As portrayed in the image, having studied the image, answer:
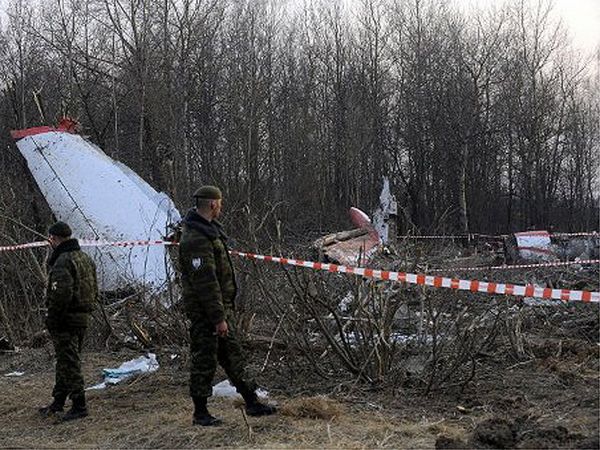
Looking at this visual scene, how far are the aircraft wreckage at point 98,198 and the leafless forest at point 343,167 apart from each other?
722 mm

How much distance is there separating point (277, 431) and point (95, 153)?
899 centimetres

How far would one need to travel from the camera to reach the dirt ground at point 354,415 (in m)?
4.92

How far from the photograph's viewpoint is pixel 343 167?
3572 cm

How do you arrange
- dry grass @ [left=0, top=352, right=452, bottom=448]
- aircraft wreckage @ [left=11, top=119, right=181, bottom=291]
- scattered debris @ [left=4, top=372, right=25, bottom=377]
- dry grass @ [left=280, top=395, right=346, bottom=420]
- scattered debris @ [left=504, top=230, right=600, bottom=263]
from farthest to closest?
scattered debris @ [left=504, top=230, right=600, bottom=263] < aircraft wreckage @ [left=11, top=119, right=181, bottom=291] < scattered debris @ [left=4, top=372, right=25, bottom=377] < dry grass @ [left=280, top=395, right=346, bottom=420] < dry grass @ [left=0, top=352, right=452, bottom=448]

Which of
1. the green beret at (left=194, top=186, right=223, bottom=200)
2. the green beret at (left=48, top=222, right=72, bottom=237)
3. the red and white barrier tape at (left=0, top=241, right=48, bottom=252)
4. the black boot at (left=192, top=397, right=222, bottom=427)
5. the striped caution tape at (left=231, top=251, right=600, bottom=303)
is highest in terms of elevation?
the green beret at (left=194, top=186, right=223, bottom=200)

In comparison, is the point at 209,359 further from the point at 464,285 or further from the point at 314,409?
the point at 464,285

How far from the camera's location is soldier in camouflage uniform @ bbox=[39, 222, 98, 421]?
634cm

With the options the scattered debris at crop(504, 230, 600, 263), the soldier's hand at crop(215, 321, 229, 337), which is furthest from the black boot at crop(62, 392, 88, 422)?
the scattered debris at crop(504, 230, 600, 263)

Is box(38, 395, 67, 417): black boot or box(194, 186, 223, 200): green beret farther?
box(38, 395, 67, 417): black boot

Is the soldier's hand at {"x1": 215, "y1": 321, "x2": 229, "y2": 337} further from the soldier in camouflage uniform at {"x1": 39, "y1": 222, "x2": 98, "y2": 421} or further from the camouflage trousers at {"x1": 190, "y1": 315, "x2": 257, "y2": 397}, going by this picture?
the soldier in camouflage uniform at {"x1": 39, "y1": 222, "x2": 98, "y2": 421}

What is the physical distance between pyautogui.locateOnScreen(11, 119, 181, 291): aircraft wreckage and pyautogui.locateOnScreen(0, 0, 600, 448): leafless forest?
72cm

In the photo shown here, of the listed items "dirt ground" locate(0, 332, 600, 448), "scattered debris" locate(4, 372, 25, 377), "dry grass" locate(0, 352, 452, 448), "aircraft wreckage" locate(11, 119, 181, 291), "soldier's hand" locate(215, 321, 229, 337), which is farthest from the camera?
"aircraft wreckage" locate(11, 119, 181, 291)

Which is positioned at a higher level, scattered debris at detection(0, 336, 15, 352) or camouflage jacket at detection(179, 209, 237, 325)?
camouflage jacket at detection(179, 209, 237, 325)

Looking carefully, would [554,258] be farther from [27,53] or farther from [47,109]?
[27,53]
